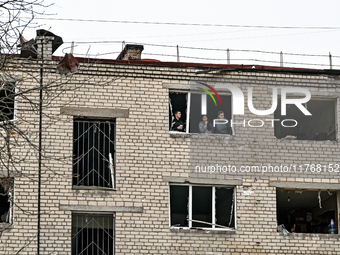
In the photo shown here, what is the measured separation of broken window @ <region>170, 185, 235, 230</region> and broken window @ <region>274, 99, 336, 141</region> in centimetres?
257

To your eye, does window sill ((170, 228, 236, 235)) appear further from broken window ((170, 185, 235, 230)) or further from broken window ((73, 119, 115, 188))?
broken window ((73, 119, 115, 188))

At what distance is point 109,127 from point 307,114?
5408 mm

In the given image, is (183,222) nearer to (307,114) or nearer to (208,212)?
(208,212)

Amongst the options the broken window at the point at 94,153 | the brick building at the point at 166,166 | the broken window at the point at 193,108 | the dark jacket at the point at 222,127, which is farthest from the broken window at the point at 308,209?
the broken window at the point at 94,153

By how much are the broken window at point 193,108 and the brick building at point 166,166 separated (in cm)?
3

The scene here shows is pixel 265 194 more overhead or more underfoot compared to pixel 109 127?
more underfoot

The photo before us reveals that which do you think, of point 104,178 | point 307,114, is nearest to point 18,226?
point 104,178

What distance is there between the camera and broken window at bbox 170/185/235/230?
1712cm

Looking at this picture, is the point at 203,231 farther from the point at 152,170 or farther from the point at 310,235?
the point at 310,235

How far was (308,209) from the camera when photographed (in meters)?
18.8

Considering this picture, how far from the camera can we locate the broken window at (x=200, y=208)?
1712 centimetres

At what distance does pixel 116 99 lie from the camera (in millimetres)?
17375

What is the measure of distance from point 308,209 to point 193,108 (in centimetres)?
414

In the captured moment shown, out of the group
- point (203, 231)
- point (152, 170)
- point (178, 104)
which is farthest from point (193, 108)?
point (203, 231)
